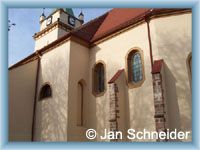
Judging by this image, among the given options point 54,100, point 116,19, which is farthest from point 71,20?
point 54,100

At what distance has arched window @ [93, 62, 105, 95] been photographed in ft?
50.9

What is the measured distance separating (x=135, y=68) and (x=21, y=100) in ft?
24.9

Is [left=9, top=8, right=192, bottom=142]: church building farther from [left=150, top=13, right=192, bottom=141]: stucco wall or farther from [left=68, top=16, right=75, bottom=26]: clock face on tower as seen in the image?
[left=68, top=16, right=75, bottom=26]: clock face on tower

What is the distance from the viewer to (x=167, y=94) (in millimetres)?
12219

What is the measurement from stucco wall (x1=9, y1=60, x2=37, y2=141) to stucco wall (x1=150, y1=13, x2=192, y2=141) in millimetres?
8572

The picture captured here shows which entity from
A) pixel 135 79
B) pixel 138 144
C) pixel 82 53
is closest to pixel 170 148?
pixel 138 144

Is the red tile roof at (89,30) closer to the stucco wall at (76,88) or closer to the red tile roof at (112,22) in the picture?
Answer: the red tile roof at (112,22)

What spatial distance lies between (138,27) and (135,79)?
110 inches

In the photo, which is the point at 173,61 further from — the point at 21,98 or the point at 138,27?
the point at 21,98

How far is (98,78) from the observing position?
627 inches

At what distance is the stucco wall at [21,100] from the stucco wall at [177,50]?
8.57 m

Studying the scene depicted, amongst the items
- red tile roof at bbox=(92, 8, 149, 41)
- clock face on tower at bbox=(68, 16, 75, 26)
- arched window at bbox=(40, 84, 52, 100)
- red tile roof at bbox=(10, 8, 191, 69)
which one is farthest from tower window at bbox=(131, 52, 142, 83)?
clock face on tower at bbox=(68, 16, 75, 26)

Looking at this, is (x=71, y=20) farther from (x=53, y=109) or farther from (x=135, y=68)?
(x=135, y=68)
